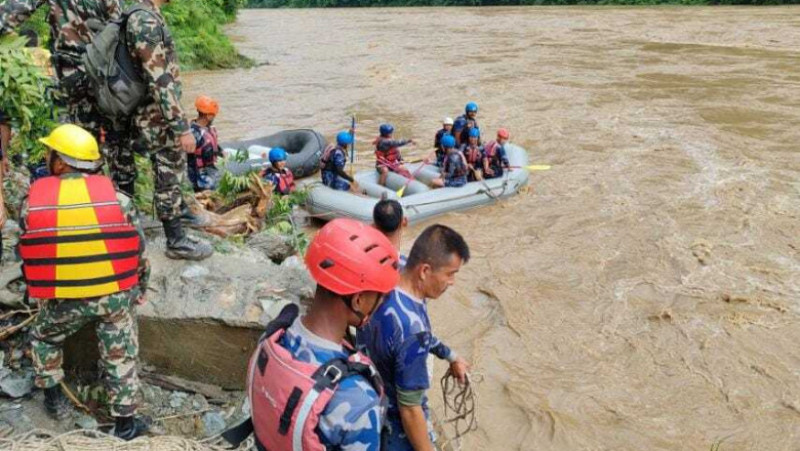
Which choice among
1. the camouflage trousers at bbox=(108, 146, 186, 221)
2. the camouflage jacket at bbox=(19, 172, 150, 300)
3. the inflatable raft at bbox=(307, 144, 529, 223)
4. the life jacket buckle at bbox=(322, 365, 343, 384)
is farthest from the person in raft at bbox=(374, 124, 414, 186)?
the life jacket buckle at bbox=(322, 365, 343, 384)

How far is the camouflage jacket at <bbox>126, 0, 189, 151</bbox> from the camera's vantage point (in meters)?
3.11

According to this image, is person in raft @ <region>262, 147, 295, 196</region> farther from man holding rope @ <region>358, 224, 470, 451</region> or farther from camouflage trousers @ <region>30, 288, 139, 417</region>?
man holding rope @ <region>358, 224, 470, 451</region>

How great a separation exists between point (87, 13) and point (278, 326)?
2.66 meters

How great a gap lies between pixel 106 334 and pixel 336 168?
19.5 feet

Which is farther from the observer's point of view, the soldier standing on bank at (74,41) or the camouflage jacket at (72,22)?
the camouflage jacket at (72,22)

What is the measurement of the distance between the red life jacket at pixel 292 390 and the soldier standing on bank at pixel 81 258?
3.56 ft

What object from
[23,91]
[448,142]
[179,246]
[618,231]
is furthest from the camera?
[448,142]

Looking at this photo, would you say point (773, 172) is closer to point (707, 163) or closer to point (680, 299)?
point (707, 163)

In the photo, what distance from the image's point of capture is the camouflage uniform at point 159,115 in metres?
3.12

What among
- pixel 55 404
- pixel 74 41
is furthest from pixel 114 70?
pixel 55 404

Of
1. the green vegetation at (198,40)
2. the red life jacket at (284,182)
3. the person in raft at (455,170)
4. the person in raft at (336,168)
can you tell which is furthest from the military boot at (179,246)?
the green vegetation at (198,40)

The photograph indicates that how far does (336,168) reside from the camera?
28.0 ft

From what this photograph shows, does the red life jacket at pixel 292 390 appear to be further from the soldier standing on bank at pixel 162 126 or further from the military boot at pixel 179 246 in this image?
the military boot at pixel 179 246

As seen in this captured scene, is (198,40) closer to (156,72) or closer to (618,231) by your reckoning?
(618,231)
